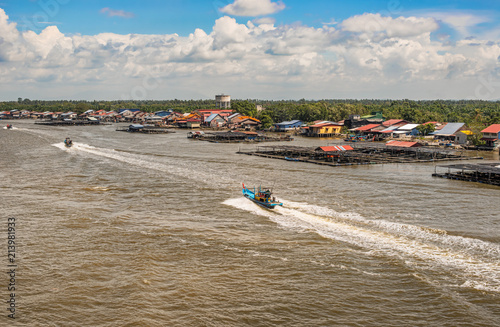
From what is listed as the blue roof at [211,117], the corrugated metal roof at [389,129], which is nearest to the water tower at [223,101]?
the blue roof at [211,117]

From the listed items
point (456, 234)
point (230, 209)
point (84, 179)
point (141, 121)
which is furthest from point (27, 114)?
point (456, 234)

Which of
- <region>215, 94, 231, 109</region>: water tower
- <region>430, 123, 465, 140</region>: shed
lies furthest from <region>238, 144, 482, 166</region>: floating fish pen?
<region>215, 94, 231, 109</region>: water tower

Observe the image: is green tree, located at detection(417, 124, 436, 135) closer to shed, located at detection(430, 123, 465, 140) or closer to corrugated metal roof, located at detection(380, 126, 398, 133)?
corrugated metal roof, located at detection(380, 126, 398, 133)

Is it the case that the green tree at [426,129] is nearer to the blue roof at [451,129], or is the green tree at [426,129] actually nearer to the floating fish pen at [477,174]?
the blue roof at [451,129]

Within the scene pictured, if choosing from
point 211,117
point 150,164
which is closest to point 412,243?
point 150,164

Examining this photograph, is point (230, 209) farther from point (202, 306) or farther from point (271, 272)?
point (202, 306)
